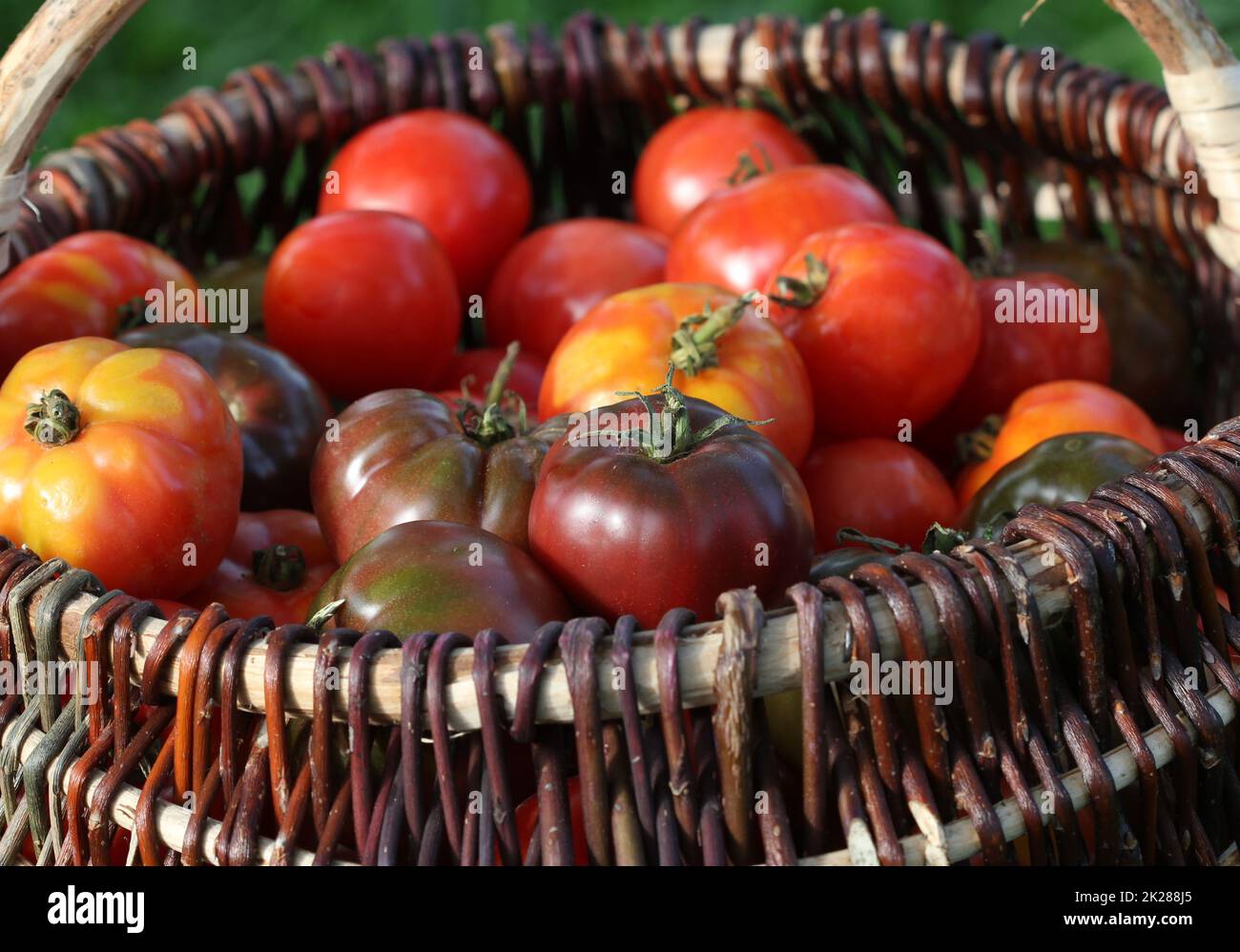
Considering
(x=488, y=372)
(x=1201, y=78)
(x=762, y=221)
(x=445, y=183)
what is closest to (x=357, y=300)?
(x=488, y=372)

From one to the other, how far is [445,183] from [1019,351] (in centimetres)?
65

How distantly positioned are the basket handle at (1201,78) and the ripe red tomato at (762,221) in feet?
1.09

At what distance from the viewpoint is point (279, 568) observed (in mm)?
950

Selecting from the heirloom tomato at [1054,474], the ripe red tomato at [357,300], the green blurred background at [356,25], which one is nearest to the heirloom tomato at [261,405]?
the ripe red tomato at [357,300]

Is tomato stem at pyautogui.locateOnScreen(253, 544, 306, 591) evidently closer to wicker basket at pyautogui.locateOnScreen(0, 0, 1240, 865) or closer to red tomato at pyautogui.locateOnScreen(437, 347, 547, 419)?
wicker basket at pyautogui.locateOnScreen(0, 0, 1240, 865)

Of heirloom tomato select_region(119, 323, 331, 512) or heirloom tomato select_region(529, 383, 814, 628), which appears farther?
heirloom tomato select_region(119, 323, 331, 512)

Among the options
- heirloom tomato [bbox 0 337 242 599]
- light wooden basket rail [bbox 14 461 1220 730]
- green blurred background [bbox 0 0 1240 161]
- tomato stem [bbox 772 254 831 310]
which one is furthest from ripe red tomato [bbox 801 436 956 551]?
green blurred background [bbox 0 0 1240 161]

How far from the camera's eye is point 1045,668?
26.9 inches

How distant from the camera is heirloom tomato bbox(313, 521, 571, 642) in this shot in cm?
73

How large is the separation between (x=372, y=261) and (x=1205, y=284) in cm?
85

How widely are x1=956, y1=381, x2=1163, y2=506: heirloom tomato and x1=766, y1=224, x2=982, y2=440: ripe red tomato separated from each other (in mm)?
69

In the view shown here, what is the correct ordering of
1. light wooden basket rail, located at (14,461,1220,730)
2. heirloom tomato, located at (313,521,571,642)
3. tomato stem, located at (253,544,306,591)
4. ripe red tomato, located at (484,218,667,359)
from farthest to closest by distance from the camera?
ripe red tomato, located at (484,218,667,359) → tomato stem, located at (253,544,306,591) → heirloom tomato, located at (313,521,571,642) → light wooden basket rail, located at (14,461,1220,730)

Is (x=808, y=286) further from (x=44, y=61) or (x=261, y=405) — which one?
(x=44, y=61)

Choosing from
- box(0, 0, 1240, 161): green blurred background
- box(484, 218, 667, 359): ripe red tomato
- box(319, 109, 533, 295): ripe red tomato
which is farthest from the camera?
box(0, 0, 1240, 161): green blurred background
